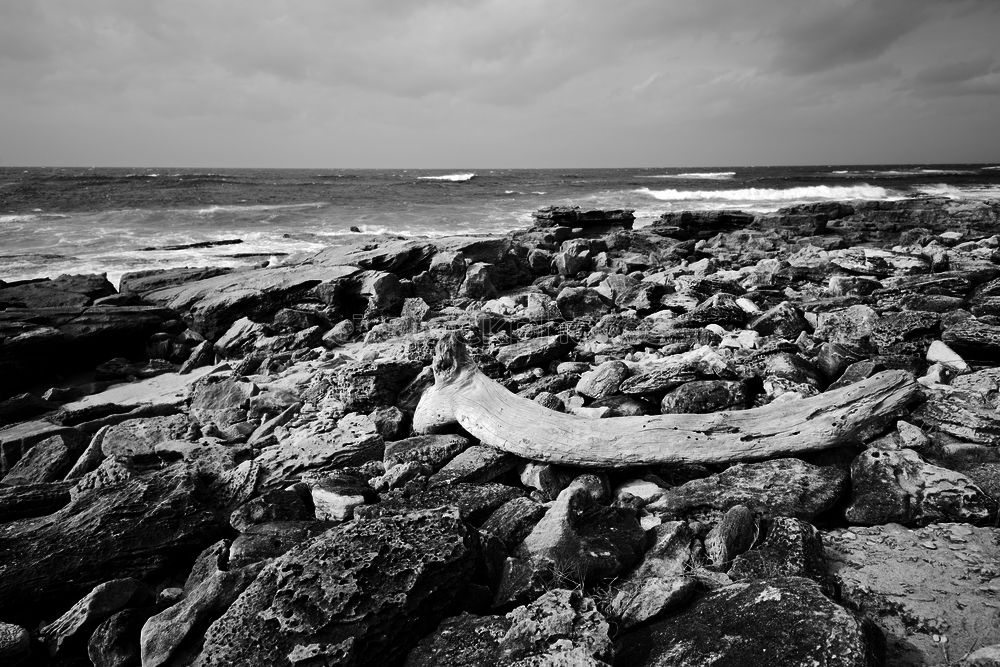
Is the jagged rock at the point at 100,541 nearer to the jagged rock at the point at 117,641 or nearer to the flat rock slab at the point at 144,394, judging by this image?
the jagged rock at the point at 117,641

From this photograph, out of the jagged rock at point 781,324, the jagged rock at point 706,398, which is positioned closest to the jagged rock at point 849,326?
the jagged rock at point 781,324

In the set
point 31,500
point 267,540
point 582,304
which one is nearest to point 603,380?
point 267,540

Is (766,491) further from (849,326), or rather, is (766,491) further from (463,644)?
(849,326)

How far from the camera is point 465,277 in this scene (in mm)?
9617

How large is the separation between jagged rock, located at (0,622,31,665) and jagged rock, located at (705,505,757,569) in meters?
3.46

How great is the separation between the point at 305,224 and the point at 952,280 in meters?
20.9

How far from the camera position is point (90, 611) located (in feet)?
8.73

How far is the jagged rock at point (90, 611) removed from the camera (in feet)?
8.51

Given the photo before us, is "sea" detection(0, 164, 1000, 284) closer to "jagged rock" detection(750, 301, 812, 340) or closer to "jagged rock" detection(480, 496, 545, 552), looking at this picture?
"jagged rock" detection(750, 301, 812, 340)

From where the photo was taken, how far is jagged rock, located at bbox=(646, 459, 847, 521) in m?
3.11

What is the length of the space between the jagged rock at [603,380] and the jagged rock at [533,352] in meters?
0.80

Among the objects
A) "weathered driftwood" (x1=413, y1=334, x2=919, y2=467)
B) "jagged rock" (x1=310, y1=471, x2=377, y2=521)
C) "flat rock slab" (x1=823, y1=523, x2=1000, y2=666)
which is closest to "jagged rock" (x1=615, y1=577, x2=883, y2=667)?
"flat rock slab" (x1=823, y1=523, x2=1000, y2=666)

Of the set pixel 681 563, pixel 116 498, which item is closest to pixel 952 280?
pixel 681 563

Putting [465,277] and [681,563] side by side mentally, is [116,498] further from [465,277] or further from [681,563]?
[465,277]
